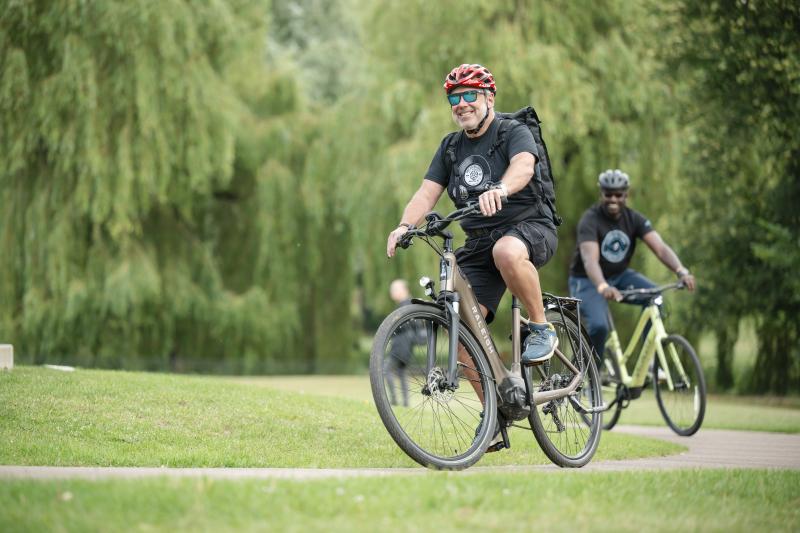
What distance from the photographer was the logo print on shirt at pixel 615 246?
32.0 feet

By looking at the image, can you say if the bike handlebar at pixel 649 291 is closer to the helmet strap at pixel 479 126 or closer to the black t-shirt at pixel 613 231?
the black t-shirt at pixel 613 231

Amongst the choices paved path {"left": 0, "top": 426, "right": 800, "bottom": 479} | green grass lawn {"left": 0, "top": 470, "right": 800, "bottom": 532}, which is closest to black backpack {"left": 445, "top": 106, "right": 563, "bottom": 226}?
paved path {"left": 0, "top": 426, "right": 800, "bottom": 479}

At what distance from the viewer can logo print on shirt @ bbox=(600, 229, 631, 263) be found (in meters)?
9.77

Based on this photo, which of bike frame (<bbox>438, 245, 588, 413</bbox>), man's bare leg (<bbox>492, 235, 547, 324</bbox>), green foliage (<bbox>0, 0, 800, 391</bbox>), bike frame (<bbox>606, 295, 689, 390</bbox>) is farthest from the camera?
green foliage (<bbox>0, 0, 800, 391</bbox>)

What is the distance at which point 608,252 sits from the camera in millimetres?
9828

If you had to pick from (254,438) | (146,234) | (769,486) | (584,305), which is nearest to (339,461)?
(254,438)

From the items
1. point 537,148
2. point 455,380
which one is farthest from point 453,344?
point 537,148

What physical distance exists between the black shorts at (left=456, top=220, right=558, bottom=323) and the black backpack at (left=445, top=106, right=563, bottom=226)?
19cm

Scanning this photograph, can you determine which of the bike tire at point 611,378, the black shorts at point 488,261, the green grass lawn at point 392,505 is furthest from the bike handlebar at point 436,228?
the bike tire at point 611,378

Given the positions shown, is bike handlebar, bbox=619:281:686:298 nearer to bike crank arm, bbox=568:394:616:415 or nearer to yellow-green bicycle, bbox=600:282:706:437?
yellow-green bicycle, bbox=600:282:706:437

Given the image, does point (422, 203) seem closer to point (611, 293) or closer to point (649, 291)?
point (611, 293)

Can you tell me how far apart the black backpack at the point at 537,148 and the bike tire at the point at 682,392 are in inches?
136

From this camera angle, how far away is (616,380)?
10070mm

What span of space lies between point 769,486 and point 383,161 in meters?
15.3
